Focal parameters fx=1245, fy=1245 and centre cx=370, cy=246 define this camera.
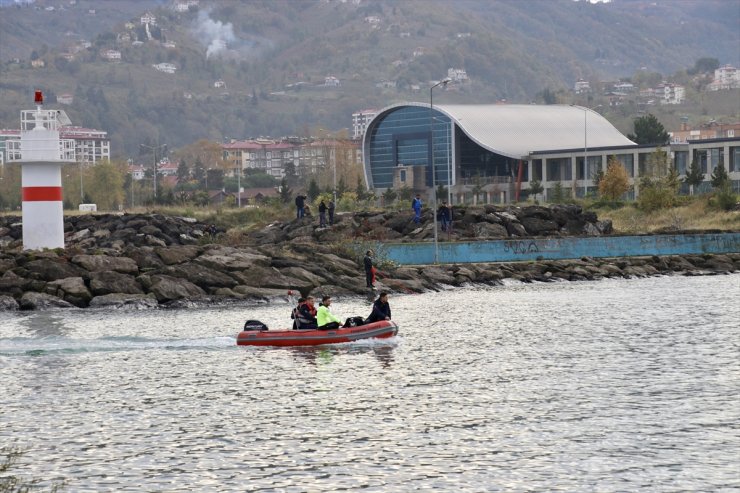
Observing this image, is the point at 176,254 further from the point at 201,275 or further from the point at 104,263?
the point at 104,263

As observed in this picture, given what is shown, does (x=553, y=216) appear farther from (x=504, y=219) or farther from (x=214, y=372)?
(x=214, y=372)

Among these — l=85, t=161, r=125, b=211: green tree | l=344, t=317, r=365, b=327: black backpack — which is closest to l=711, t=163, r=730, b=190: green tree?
l=344, t=317, r=365, b=327: black backpack

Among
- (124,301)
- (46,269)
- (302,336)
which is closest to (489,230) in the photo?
(124,301)

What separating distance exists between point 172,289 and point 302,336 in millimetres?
15695

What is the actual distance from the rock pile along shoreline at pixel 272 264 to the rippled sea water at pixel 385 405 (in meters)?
5.41

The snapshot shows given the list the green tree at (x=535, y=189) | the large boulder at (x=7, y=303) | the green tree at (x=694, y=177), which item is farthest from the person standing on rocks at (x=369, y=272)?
the green tree at (x=535, y=189)

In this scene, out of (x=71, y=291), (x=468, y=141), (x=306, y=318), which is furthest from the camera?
(x=468, y=141)

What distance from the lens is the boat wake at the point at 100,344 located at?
3906 centimetres

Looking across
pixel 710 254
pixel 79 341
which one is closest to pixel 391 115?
pixel 710 254

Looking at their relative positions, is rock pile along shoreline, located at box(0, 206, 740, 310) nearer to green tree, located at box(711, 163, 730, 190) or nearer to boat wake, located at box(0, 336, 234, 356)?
boat wake, located at box(0, 336, 234, 356)

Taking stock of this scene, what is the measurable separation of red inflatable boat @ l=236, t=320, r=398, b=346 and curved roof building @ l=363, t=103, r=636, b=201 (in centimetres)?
10011

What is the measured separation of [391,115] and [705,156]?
158 ft

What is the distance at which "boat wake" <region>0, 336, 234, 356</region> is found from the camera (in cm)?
3906

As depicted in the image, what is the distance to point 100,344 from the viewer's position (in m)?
39.9
